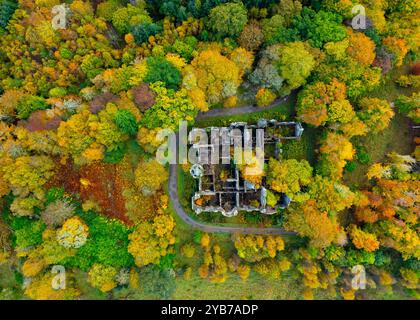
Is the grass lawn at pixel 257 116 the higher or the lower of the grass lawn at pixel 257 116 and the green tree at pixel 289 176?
the higher

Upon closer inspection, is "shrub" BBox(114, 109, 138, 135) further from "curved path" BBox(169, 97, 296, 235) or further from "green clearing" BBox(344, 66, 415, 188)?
"green clearing" BBox(344, 66, 415, 188)

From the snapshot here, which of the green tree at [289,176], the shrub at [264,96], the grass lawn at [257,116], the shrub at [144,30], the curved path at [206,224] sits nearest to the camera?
the green tree at [289,176]

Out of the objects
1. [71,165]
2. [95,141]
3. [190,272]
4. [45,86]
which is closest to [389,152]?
[190,272]

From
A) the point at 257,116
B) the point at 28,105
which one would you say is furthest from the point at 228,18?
the point at 28,105

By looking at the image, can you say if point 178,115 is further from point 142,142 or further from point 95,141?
point 95,141

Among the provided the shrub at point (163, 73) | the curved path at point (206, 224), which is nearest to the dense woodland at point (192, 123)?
the shrub at point (163, 73)

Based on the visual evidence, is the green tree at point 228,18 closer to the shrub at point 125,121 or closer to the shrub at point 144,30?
the shrub at point 144,30
